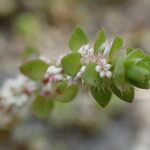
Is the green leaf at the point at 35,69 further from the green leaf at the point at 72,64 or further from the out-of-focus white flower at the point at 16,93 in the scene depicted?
the green leaf at the point at 72,64

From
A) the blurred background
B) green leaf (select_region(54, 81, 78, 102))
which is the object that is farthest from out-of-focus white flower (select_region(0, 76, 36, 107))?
the blurred background

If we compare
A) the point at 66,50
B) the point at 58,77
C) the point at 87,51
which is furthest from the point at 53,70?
the point at 66,50

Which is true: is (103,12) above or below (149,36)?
above

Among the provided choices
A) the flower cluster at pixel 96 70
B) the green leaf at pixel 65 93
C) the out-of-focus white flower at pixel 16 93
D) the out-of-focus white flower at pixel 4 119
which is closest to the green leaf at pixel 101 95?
the flower cluster at pixel 96 70

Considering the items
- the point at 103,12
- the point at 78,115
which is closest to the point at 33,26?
the point at 103,12

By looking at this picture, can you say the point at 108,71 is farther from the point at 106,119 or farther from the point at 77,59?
the point at 106,119

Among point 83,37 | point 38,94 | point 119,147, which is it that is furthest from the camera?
point 119,147

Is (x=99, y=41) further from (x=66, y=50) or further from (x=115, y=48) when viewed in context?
(x=66, y=50)

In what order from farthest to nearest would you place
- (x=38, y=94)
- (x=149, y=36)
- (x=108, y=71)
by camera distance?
(x=149, y=36)
(x=38, y=94)
(x=108, y=71)
